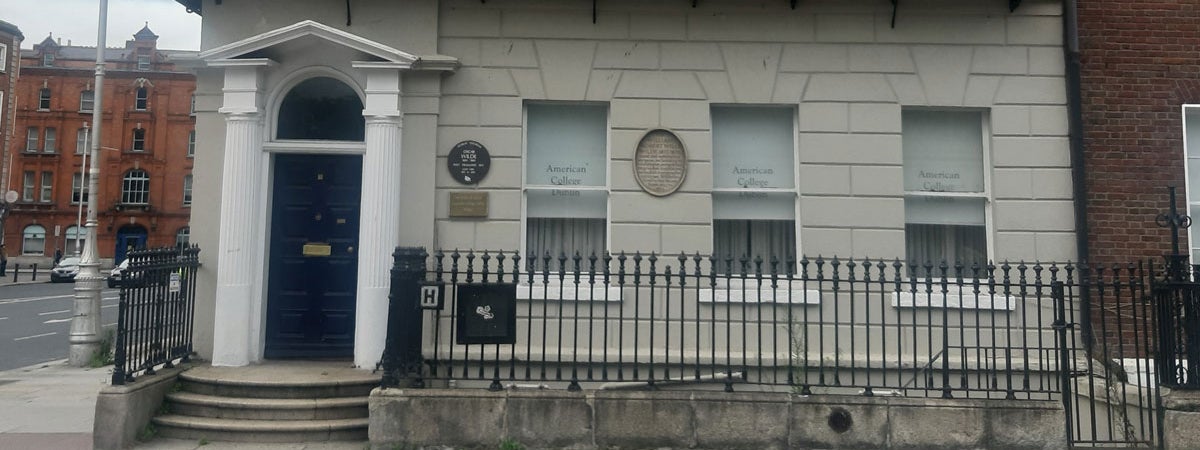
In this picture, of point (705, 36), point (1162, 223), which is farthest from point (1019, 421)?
point (705, 36)

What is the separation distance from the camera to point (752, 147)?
8250 mm

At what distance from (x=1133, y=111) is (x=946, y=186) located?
213 cm

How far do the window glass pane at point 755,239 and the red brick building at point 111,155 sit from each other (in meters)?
53.4

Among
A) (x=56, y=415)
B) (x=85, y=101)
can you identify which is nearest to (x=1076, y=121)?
(x=56, y=415)

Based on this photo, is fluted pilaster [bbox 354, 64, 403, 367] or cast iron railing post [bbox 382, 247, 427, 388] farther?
fluted pilaster [bbox 354, 64, 403, 367]

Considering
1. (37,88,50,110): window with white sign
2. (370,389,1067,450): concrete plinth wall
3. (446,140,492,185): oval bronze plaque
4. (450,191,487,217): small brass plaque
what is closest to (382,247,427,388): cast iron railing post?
(370,389,1067,450): concrete plinth wall

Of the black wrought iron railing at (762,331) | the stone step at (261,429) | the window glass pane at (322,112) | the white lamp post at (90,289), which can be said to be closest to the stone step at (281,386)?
the stone step at (261,429)

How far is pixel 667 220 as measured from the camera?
25.9 feet

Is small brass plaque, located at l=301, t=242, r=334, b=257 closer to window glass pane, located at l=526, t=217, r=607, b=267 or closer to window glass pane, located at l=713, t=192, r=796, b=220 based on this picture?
window glass pane, located at l=526, t=217, r=607, b=267

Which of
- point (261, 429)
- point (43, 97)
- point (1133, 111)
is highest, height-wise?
point (43, 97)

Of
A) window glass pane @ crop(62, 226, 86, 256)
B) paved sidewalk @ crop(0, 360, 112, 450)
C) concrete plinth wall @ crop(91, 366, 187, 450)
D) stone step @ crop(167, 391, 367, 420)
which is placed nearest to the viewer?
concrete plinth wall @ crop(91, 366, 187, 450)

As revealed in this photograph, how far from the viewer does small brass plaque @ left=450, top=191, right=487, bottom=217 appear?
7867 mm

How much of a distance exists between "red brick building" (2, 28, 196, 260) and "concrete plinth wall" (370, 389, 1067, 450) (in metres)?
53.7

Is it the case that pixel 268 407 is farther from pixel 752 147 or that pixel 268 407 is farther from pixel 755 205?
pixel 752 147
